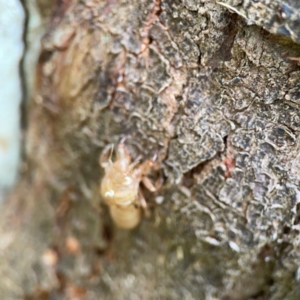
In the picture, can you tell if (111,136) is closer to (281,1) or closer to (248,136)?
(248,136)

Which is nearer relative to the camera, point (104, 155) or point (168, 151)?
point (168, 151)

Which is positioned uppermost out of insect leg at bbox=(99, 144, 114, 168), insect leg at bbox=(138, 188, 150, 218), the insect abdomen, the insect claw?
the insect claw

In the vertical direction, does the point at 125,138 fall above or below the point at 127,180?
above

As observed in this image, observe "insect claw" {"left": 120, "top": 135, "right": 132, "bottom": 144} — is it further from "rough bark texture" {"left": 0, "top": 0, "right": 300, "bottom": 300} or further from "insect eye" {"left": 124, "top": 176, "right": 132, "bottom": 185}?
"insect eye" {"left": 124, "top": 176, "right": 132, "bottom": 185}

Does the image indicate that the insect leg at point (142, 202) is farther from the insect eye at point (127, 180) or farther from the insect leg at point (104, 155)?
the insect leg at point (104, 155)

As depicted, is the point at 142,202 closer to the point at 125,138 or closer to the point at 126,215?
the point at 126,215

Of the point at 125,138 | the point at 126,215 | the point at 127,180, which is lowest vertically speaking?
the point at 126,215

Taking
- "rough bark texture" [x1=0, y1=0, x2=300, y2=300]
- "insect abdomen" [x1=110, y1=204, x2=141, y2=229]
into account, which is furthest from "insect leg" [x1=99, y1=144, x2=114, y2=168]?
"insect abdomen" [x1=110, y1=204, x2=141, y2=229]

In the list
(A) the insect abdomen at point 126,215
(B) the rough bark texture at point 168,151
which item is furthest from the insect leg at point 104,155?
(A) the insect abdomen at point 126,215

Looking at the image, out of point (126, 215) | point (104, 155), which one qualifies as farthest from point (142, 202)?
point (104, 155)
